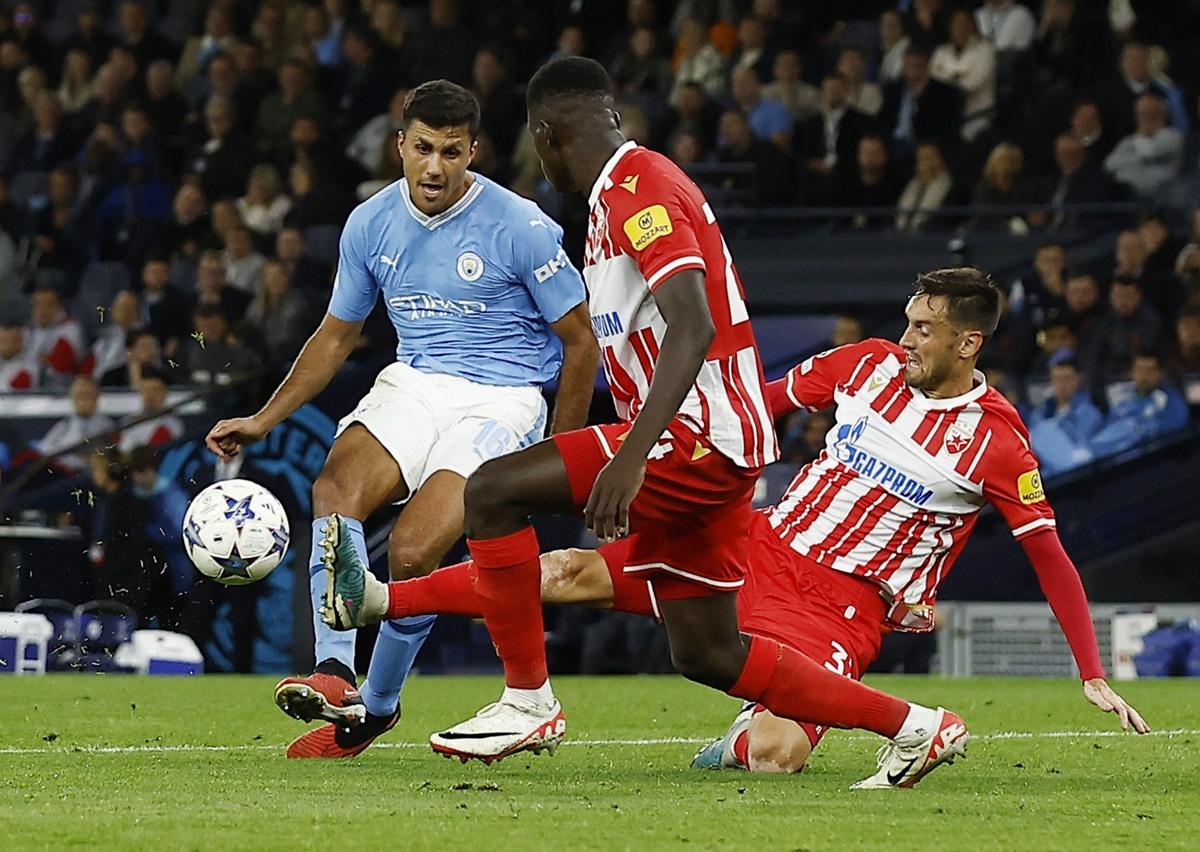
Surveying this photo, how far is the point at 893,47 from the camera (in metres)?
15.5

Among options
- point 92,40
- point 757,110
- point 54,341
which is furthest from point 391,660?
point 92,40

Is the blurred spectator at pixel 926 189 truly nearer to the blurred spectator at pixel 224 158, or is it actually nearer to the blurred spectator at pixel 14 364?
the blurred spectator at pixel 224 158

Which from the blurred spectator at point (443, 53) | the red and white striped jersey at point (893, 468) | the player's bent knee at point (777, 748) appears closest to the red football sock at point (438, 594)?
the player's bent knee at point (777, 748)

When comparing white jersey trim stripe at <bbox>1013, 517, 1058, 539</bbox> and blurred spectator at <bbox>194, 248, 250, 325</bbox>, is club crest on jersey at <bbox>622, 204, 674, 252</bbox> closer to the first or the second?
white jersey trim stripe at <bbox>1013, 517, 1058, 539</bbox>

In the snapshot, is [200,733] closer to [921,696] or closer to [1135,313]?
[921,696]

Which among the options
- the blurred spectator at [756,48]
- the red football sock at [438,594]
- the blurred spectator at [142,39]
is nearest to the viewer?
the red football sock at [438,594]

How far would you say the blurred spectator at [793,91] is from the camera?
1535cm

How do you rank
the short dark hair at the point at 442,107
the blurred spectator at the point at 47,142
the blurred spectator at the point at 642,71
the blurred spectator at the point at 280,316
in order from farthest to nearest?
the blurred spectator at the point at 47,142, the blurred spectator at the point at 642,71, the blurred spectator at the point at 280,316, the short dark hair at the point at 442,107

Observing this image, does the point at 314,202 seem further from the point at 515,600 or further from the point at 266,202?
the point at 515,600

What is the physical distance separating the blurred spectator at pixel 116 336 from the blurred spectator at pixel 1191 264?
7.12m

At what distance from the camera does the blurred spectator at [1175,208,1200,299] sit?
42.9ft

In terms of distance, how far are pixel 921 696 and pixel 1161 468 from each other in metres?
3.33

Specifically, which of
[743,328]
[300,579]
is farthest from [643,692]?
[743,328]

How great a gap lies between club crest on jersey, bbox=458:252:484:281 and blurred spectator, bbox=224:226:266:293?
343 inches
